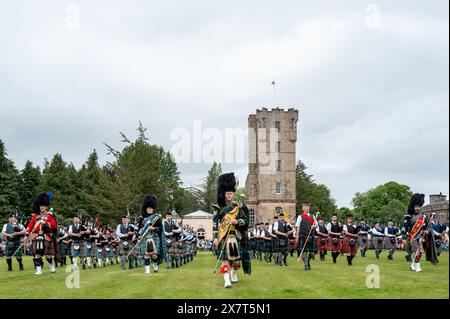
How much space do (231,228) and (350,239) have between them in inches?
489

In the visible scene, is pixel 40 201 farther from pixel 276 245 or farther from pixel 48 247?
pixel 276 245

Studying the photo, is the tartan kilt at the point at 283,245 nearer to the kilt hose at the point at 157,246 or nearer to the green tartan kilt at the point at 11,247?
the kilt hose at the point at 157,246

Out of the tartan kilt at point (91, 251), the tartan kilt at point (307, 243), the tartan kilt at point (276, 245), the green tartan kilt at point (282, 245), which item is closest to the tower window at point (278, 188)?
the tartan kilt at point (276, 245)

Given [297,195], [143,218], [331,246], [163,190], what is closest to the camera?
[143,218]

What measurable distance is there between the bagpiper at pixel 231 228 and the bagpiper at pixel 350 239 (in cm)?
1109

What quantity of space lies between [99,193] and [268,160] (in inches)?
1230

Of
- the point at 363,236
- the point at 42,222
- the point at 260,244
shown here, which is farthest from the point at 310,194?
the point at 42,222

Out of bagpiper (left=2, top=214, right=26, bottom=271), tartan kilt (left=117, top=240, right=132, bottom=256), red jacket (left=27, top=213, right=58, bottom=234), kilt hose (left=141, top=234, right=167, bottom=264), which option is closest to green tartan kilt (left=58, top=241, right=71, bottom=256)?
bagpiper (left=2, top=214, right=26, bottom=271)

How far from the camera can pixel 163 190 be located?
2650 inches

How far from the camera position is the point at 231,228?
14.6 meters
